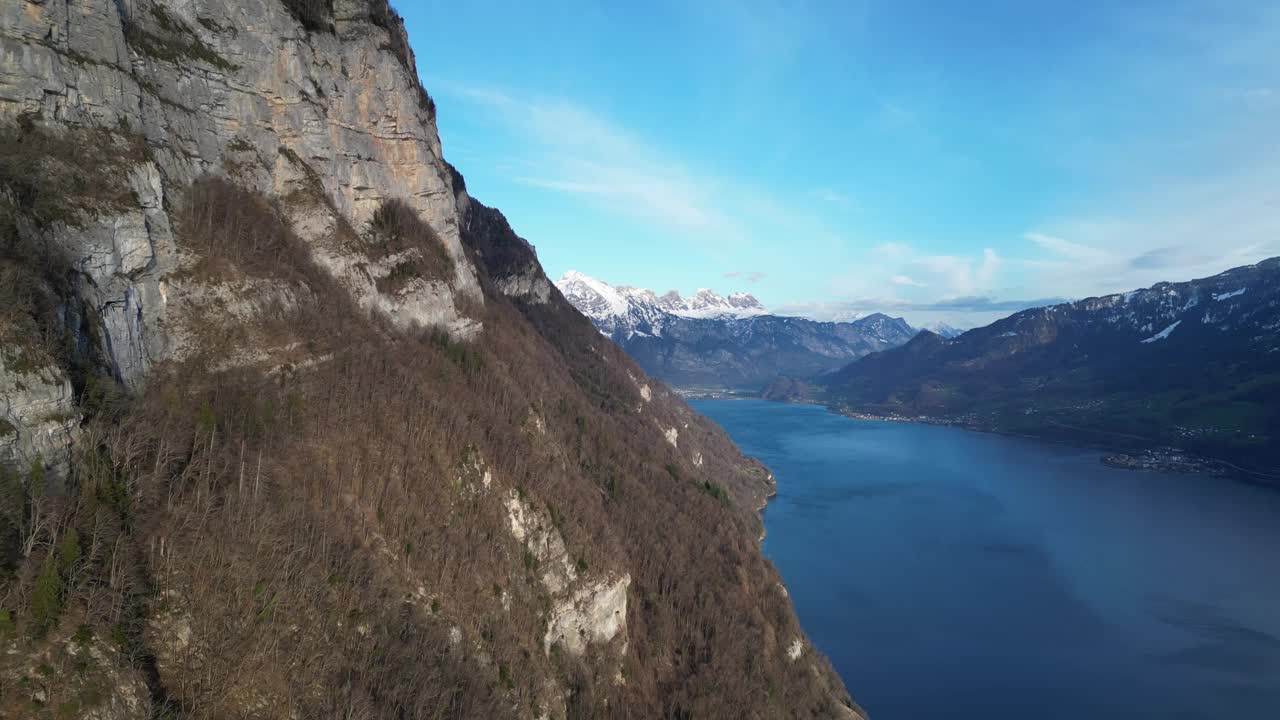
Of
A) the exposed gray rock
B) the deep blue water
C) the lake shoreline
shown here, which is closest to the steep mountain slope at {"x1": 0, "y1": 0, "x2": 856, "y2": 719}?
the exposed gray rock

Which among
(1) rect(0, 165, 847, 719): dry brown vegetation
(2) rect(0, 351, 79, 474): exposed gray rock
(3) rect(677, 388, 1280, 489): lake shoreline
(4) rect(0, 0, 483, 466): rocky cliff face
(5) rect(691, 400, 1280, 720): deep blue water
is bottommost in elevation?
(5) rect(691, 400, 1280, 720): deep blue water

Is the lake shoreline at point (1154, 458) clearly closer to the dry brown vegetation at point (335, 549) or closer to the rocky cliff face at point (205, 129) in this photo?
the dry brown vegetation at point (335, 549)

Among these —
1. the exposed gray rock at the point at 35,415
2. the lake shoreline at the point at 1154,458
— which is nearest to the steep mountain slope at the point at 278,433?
the exposed gray rock at the point at 35,415

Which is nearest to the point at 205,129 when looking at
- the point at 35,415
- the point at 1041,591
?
the point at 35,415

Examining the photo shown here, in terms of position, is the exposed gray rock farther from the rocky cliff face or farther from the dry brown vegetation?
the dry brown vegetation

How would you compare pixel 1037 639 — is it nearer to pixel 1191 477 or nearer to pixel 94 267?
pixel 94 267
